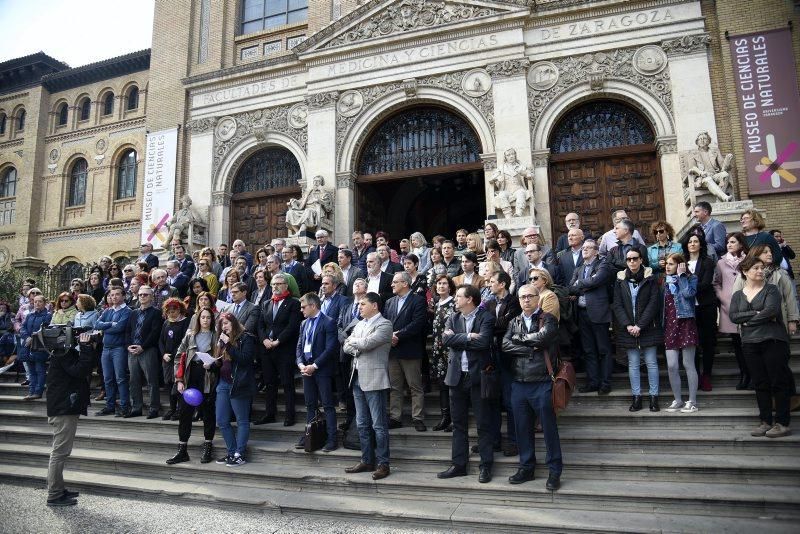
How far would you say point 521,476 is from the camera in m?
5.31

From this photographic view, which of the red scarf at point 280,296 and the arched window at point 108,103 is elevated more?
the arched window at point 108,103

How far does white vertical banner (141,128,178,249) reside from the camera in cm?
1672

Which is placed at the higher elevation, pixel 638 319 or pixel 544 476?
pixel 638 319

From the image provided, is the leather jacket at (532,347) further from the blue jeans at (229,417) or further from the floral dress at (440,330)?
the blue jeans at (229,417)

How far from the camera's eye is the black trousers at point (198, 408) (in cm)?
670

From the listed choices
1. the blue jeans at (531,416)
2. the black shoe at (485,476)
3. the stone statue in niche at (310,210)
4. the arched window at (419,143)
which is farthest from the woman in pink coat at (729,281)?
the stone statue in niche at (310,210)

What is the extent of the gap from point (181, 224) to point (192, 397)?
10494 millimetres

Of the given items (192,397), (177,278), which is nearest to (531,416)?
(192,397)

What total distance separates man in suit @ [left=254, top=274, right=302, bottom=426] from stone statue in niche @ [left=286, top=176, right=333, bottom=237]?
6.43 metres

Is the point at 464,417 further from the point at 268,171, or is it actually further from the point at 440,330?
the point at 268,171

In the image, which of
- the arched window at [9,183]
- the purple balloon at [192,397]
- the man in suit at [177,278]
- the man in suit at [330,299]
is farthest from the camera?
the arched window at [9,183]

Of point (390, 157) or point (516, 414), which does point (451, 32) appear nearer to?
point (390, 157)

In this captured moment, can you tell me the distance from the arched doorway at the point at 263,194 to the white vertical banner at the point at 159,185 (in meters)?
2.13

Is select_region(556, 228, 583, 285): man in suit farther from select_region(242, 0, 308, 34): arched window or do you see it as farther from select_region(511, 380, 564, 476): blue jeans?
select_region(242, 0, 308, 34): arched window
